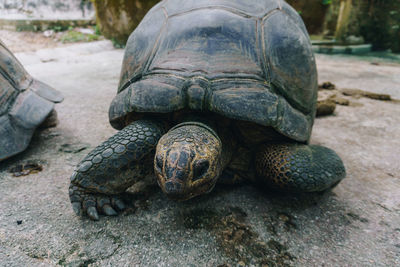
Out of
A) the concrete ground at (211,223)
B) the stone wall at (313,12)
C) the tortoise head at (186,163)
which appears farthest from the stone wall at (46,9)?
the tortoise head at (186,163)

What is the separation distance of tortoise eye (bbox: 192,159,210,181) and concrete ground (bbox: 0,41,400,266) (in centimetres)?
34

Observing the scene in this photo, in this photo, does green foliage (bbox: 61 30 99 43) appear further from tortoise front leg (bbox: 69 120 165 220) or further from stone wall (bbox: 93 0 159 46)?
tortoise front leg (bbox: 69 120 165 220)

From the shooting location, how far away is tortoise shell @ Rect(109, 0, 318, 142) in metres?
1.60

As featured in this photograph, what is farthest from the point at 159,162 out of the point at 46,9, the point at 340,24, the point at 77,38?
the point at 46,9

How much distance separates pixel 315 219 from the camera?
1.56 m

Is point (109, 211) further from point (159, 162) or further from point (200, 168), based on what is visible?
point (200, 168)

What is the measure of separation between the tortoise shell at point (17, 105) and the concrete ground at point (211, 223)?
6.3 inches

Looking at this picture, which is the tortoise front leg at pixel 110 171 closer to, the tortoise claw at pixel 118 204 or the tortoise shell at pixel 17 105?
the tortoise claw at pixel 118 204

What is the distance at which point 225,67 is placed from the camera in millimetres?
1684

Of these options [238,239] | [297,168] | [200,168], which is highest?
[200,168]

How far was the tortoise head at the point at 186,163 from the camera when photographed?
1.25 metres

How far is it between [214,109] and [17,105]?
5.65ft

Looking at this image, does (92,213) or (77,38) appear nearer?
(92,213)

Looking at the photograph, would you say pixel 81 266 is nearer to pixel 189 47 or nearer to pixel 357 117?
pixel 189 47
